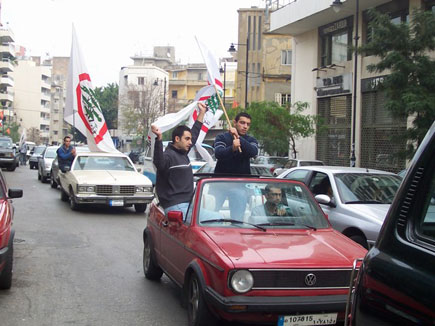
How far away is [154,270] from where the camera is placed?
7.46 meters

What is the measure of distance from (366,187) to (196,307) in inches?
179

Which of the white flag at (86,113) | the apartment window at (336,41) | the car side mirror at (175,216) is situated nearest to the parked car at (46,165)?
the white flag at (86,113)

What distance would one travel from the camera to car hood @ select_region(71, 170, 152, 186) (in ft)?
47.9

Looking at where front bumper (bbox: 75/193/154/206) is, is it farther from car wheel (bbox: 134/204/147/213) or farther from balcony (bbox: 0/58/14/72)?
balcony (bbox: 0/58/14/72)

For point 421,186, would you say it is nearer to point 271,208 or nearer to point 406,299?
point 406,299

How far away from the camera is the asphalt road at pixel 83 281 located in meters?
5.99

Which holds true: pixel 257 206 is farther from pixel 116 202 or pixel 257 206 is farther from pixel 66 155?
pixel 66 155

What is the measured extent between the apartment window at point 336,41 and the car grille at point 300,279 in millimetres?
24733

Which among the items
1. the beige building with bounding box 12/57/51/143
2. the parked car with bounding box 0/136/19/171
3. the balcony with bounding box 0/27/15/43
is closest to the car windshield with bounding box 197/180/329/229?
the parked car with bounding box 0/136/19/171

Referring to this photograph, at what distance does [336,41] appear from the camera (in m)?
30.5

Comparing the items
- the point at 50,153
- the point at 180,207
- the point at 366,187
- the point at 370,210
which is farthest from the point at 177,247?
the point at 50,153

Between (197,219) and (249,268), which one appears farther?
(197,219)

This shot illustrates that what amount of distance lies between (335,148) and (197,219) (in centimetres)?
2512

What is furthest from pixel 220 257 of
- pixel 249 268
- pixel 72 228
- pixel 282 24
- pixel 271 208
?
pixel 282 24
